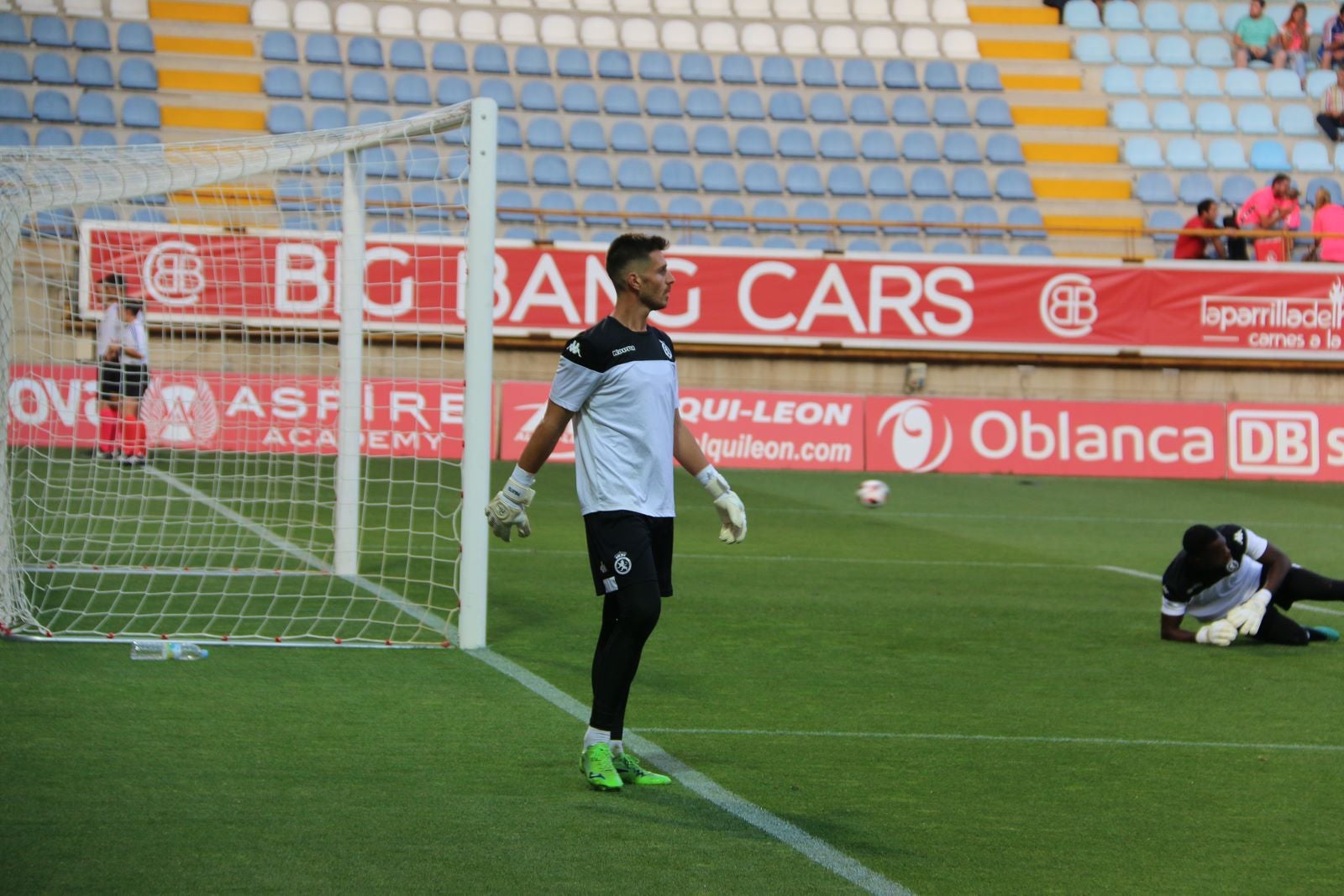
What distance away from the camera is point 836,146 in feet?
86.7

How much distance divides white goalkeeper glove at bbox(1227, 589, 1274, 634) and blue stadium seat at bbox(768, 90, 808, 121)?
18417 mm

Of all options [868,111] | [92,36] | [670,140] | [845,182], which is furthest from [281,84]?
[868,111]

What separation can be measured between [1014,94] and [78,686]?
77.6 ft

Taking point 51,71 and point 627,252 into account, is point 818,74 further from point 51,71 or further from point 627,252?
point 627,252

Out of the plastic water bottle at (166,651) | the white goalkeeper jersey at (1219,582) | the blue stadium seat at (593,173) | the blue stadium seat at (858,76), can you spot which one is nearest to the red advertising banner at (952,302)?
the blue stadium seat at (593,173)

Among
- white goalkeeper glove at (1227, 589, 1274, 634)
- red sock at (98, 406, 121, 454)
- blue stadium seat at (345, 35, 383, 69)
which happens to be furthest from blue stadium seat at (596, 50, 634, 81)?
white goalkeeper glove at (1227, 589, 1274, 634)

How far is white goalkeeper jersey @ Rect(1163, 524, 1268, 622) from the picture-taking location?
9.30m

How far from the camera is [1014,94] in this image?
1112 inches

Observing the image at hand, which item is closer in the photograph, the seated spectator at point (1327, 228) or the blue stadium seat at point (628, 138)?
the seated spectator at point (1327, 228)

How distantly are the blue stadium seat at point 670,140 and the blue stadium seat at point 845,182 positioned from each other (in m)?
2.31

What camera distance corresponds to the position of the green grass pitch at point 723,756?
4898 mm

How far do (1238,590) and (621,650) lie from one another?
5140 millimetres

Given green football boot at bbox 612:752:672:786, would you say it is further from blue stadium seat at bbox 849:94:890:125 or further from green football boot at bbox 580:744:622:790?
blue stadium seat at bbox 849:94:890:125

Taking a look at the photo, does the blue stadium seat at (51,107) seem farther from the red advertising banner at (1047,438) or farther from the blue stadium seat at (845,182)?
the red advertising banner at (1047,438)
